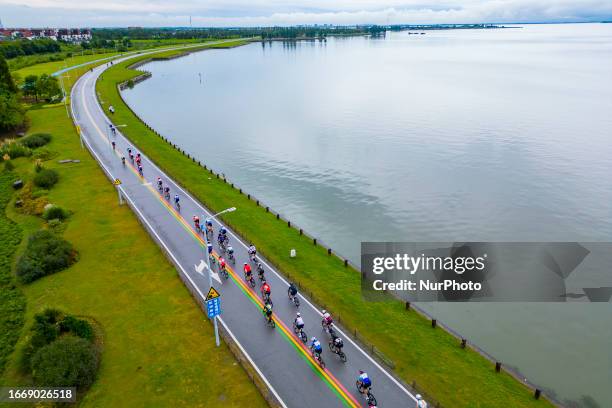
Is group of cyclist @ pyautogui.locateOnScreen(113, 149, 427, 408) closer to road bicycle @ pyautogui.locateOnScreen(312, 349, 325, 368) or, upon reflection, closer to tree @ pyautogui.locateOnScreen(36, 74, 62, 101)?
A: road bicycle @ pyautogui.locateOnScreen(312, 349, 325, 368)

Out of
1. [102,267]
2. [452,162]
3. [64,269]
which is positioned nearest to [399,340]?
[102,267]

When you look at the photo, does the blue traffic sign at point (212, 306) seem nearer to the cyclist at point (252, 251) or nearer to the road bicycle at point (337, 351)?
the road bicycle at point (337, 351)

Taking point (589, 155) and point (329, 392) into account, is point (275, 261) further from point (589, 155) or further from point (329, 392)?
point (589, 155)

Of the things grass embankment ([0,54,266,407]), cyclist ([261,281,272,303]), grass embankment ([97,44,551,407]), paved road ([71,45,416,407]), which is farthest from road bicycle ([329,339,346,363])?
cyclist ([261,281,272,303])

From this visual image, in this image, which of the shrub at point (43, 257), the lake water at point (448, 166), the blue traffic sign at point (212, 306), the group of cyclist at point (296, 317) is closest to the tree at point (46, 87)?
the lake water at point (448, 166)

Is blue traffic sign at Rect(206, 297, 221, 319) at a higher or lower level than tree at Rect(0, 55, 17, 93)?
lower

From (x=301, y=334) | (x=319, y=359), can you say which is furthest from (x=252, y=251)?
(x=319, y=359)
